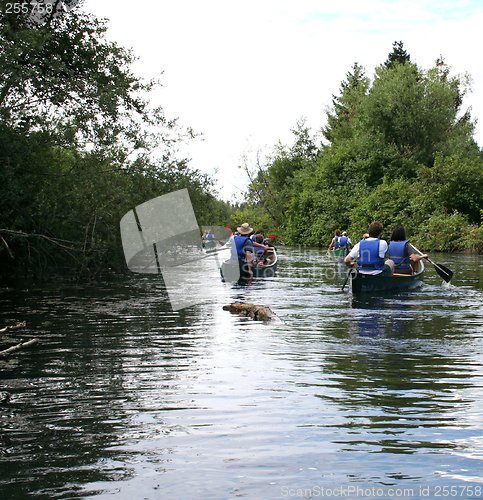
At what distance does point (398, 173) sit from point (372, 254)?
123 feet

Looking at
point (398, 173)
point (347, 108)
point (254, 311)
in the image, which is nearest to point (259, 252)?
point (254, 311)

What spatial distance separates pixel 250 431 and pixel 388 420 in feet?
3.73

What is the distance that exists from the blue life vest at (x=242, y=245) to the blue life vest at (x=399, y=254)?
16.1 feet

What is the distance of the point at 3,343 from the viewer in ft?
34.7

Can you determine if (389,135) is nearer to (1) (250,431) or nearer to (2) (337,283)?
(2) (337,283)

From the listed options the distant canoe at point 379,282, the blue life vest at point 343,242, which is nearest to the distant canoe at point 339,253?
the blue life vest at point 343,242

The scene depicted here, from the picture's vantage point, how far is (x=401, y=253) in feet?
59.3

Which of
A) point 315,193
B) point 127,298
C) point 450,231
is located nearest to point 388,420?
point 127,298

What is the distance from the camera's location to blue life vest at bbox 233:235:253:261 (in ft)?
71.3

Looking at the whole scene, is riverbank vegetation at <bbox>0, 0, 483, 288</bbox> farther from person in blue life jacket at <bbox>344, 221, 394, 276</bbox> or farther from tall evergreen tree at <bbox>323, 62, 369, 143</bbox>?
tall evergreen tree at <bbox>323, 62, 369, 143</bbox>

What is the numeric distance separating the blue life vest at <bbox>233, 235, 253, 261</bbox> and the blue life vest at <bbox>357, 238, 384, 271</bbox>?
17.1ft

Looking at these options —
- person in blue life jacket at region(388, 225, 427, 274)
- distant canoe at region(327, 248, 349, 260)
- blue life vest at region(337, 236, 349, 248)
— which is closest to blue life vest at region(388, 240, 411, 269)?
person in blue life jacket at region(388, 225, 427, 274)

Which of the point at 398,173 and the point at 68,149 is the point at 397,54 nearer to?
the point at 398,173

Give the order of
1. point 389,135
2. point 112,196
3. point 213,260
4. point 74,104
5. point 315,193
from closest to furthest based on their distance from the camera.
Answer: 1. point 74,104
2. point 112,196
3. point 213,260
4. point 389,135
5. point 315,193
